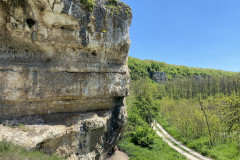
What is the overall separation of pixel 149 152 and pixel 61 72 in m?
11.5

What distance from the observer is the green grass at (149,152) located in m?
13.9

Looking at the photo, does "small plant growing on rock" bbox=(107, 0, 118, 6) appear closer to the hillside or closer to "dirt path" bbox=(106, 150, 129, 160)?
"dirt path" bbox=(106, 150, 129, 160)

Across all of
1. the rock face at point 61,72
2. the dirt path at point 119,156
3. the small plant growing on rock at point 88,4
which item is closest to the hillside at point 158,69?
the dirt path at point 119,156

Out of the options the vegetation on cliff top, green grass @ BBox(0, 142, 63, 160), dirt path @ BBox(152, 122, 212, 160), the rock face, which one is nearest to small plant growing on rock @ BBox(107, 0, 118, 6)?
the rock face

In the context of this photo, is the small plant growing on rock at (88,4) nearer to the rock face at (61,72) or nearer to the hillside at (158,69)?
the rock face at (61,72)

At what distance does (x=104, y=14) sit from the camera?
29.8ft

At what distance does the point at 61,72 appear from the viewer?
333 inches

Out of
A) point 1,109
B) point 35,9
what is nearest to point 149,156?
point 1,109

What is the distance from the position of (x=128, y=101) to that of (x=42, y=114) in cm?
1653

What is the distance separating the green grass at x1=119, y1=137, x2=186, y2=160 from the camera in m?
13.9

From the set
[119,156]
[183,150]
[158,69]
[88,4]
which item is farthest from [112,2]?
[158,69]

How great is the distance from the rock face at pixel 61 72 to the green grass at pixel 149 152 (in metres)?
5.00

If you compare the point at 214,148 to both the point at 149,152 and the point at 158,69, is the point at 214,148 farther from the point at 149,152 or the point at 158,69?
the point at 158,69

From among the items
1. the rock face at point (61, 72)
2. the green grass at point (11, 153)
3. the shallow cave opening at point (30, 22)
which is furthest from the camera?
the shallow cave opening at point (30, 22)
